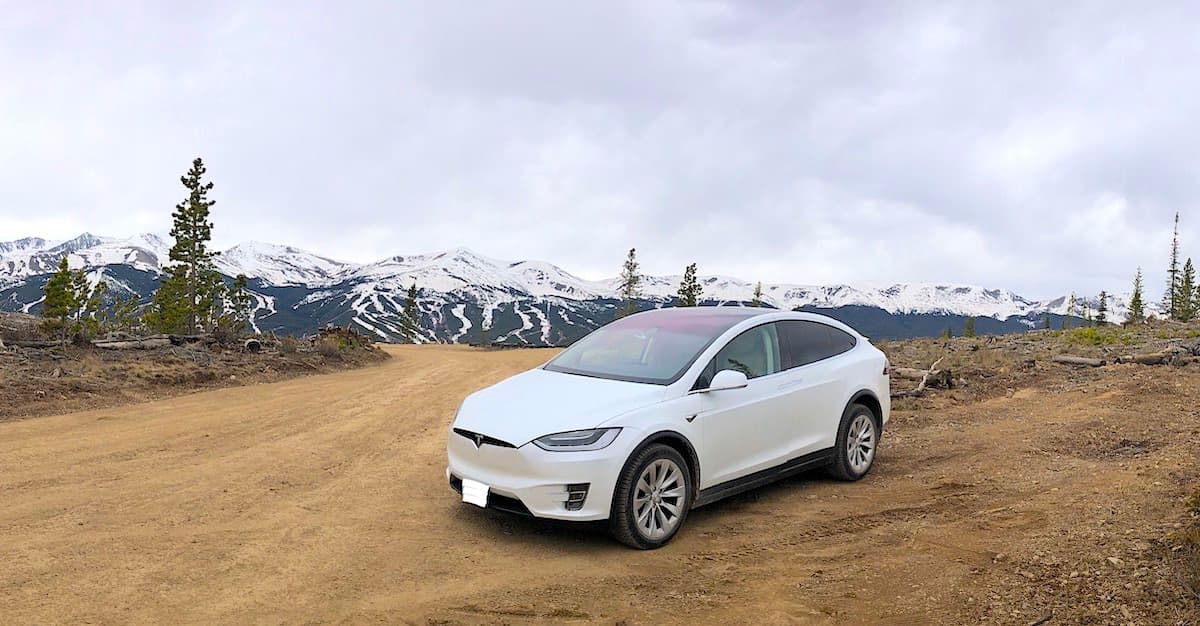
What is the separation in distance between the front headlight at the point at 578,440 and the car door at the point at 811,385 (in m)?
2.00

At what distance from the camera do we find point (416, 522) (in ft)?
19.1

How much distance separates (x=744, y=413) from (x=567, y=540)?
5.74 feet

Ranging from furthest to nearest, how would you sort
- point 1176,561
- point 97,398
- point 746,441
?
1. point 97,398
2. point 746,441
3. point 1176,561

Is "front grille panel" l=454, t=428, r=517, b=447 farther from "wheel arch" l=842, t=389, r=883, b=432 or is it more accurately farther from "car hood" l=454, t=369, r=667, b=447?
"wheel arch" l=842, t=389, r=883, b=432

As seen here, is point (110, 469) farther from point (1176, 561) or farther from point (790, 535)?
point (1176, 561)

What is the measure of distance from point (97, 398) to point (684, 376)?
1029 cm

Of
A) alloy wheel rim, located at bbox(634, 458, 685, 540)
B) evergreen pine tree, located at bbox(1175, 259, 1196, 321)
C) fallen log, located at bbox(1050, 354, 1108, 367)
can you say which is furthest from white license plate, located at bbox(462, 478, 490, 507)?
evergreen pine tree, located at bbox(1175, 259, 1196, 321)

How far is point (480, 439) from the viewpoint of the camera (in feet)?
17.9

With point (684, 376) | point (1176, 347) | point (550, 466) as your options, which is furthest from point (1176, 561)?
point (1176, 347)

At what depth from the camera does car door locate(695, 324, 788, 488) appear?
19.0ft

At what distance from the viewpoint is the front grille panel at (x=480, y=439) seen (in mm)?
5312

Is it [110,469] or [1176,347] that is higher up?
[1176,347]

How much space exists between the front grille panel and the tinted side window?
6.03 feet

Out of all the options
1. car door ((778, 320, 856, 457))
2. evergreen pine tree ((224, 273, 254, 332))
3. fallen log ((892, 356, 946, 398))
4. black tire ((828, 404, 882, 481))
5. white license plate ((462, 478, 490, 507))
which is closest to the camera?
white license plate ((462, 478, 490, 507))
